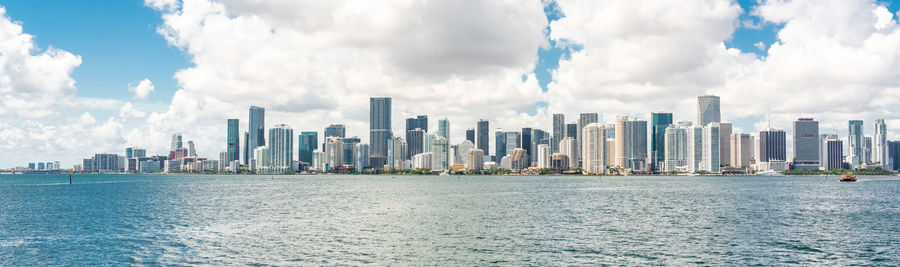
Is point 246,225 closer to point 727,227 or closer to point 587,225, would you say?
point 587,225

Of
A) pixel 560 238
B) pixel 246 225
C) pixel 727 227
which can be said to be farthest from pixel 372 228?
pixel 727 227

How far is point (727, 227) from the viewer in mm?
86938

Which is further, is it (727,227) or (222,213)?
(222,213)

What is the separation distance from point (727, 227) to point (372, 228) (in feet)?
170

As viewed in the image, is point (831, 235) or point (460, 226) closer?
point (831, 235)

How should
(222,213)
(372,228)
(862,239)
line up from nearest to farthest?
1. (862,239)
2. (372,228)
3. (222,213)


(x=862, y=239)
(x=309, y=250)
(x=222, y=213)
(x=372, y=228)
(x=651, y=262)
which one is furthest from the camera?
(x=222, y=213)

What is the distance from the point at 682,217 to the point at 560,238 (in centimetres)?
3700

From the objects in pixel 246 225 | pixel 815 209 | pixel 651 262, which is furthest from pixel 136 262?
pixel 815 209

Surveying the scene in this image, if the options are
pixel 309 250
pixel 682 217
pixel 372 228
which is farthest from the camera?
pixel 682 217

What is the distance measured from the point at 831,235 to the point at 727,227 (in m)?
12.9

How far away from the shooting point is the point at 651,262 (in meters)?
59.2

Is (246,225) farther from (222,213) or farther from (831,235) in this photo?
(831,235)

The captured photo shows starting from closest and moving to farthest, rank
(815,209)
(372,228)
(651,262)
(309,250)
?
(651,262), (309,250), (372,228), (815,209)
